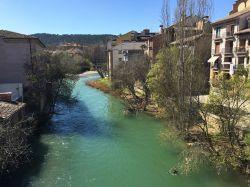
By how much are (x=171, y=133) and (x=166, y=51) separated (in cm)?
707

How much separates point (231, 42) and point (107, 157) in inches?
852

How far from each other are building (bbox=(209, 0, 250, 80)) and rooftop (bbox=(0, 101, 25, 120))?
68.3 ft

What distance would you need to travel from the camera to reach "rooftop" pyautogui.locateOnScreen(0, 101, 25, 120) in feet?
56.1

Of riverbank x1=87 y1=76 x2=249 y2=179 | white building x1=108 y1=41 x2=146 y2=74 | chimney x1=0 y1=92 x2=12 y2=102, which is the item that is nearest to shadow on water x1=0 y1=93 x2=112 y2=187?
chimney x1=0 y1=92 x2=12 y2=102

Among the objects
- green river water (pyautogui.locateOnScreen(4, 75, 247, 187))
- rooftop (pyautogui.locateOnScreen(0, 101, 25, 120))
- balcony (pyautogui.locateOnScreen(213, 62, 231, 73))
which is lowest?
green river water (pyautogui.locateOnScreen(4, 75, 247, 187))

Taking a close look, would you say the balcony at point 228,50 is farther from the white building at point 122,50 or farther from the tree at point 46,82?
the white building at point 122,50

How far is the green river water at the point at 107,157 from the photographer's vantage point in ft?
52.5

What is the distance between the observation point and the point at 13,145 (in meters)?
14.8

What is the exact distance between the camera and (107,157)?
19438 mm

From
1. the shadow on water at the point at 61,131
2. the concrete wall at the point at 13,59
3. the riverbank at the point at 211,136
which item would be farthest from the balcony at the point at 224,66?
the concrete wall at the point at 13,59

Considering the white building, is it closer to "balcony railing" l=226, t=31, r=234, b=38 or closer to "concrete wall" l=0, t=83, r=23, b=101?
"balcony railing" l=226, t=31, r=234, b=38

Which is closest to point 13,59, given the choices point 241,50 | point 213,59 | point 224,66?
point 213,59

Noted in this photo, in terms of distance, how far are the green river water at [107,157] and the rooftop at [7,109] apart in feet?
11.1

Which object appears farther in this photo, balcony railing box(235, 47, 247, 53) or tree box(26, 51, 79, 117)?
balcony railing box(235, 47, 247, 53)
